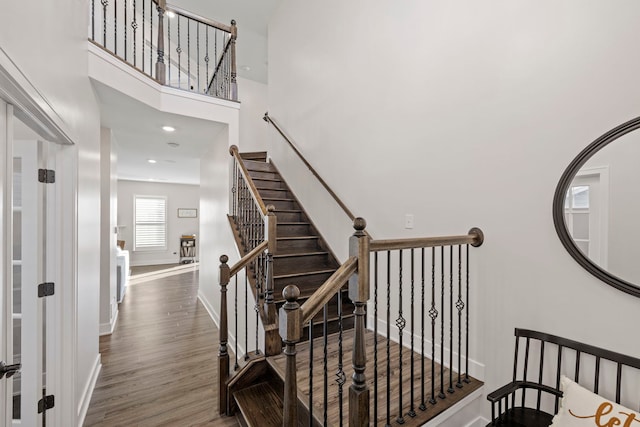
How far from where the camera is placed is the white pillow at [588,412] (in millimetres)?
1260

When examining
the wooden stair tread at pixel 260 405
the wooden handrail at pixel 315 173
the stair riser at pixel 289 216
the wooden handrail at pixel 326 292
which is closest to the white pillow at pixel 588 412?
the wooden handrail at pixel 326 292

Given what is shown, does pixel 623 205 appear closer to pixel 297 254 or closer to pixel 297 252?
pixel 297 254

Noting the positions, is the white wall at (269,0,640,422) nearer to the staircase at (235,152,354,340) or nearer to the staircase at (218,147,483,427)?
the staircase at (218,147,483,427)

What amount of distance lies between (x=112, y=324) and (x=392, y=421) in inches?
151

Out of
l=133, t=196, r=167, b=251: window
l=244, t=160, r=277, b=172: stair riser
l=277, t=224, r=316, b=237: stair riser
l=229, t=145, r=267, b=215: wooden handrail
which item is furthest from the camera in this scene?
l=133, t=196, r=167, b=251: window

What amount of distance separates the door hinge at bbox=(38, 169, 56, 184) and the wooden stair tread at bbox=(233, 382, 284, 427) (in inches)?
74.7

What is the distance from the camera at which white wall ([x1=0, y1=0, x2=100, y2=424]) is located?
1.19 m

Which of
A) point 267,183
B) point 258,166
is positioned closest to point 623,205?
point 267,183

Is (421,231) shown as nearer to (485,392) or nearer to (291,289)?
(485,392)

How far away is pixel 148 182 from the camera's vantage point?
9047 millimetres

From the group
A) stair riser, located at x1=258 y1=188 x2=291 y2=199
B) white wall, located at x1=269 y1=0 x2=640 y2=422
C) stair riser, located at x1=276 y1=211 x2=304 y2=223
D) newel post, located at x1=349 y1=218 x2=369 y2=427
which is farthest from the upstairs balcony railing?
newel post, located at x1=349 y1=218 x2=369 y2=427

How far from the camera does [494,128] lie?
1.89 metres

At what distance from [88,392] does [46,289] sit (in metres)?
1.21

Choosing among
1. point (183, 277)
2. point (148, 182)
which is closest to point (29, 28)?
point (183, 277)
